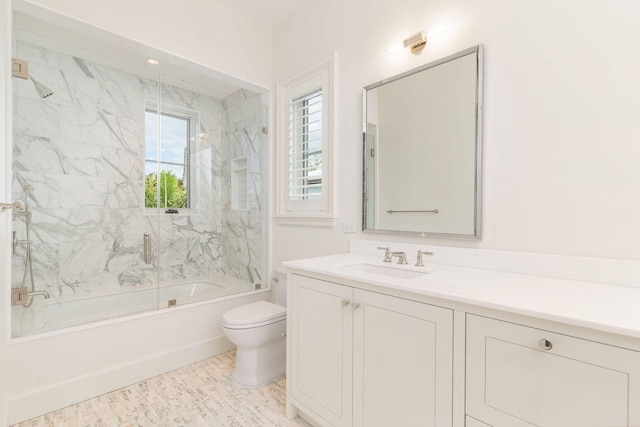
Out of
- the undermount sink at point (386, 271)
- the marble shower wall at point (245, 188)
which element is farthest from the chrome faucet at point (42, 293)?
the undermount sink at point (386, 271)

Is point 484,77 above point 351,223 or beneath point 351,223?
above

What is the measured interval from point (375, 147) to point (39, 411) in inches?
99.6

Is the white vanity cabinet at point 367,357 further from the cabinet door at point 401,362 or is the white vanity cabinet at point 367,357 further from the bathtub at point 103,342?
the bathtub at point 103,342

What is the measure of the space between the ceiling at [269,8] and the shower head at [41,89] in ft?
5.01

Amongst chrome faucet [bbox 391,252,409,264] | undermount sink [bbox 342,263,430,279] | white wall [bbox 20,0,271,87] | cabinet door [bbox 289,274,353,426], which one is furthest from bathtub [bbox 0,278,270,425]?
white wall [bbox 20,0,271,87]

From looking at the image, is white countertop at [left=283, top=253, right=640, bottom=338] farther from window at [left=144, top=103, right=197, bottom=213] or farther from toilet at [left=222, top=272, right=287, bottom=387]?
window at [left=144, top=103, right=197, bottom=213]

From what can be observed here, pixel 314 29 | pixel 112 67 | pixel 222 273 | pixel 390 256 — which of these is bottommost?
pixel 222 273

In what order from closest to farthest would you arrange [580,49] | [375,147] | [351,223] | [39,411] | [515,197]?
[580,49] < [515,197] < [39,411] < [375,147] < [351,223]

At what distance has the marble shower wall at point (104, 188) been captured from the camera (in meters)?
2.29

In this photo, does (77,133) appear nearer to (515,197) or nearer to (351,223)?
(351,223)

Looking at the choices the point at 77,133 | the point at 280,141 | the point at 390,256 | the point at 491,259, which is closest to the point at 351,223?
the point at 390,256

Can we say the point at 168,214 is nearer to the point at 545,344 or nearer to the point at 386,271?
the point at 386,271

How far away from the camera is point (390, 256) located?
176 cm

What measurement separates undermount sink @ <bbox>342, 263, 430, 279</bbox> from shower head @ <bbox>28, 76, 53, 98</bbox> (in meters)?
2.52
